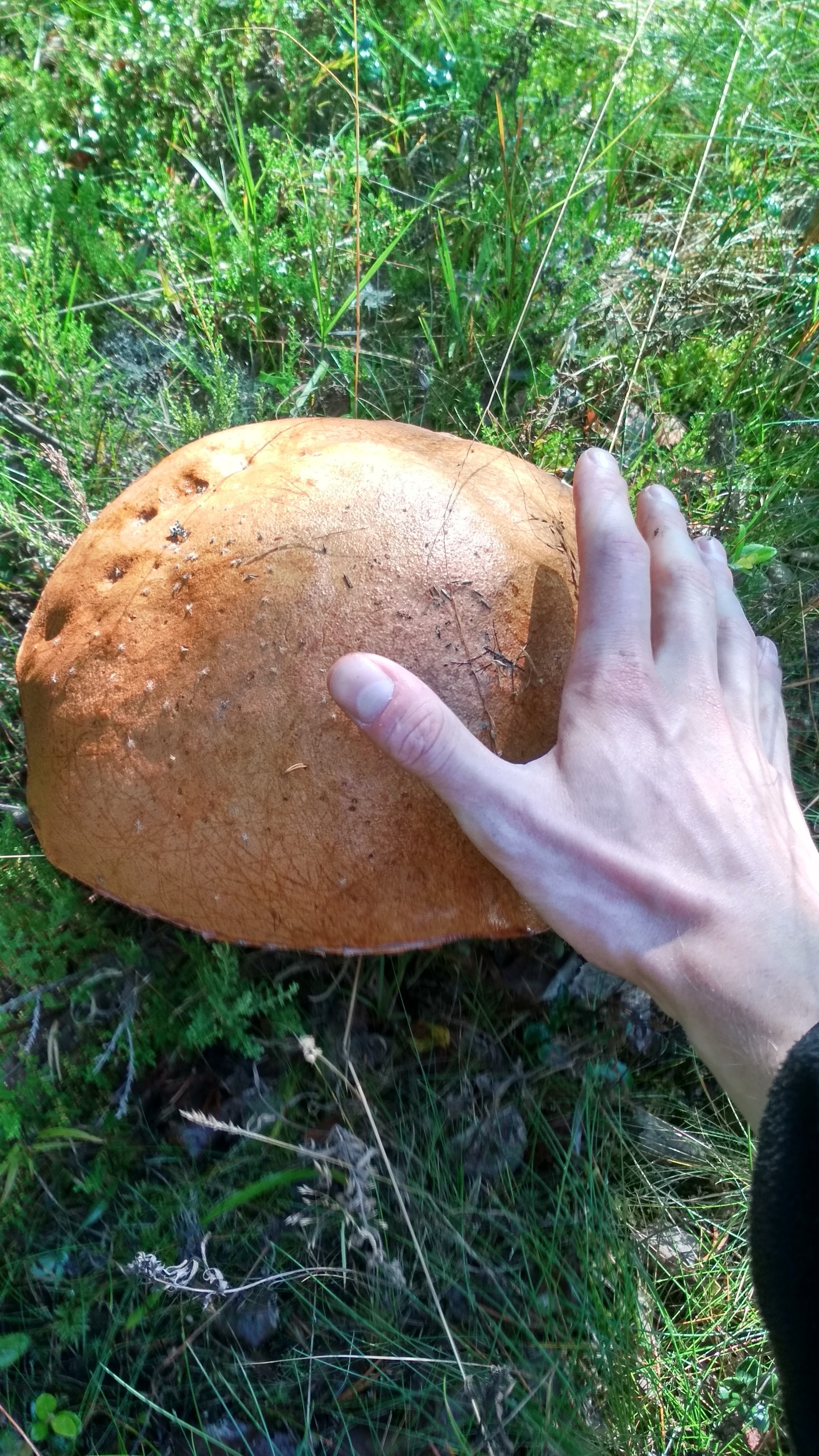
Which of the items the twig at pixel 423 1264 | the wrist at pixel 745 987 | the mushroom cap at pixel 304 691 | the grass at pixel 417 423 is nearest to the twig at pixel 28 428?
the grass at pixel 417 423

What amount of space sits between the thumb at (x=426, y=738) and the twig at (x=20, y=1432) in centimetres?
171

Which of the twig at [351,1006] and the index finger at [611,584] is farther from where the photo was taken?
the twig at [351,1006]

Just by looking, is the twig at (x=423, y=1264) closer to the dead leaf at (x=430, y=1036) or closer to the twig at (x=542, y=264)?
the dead leaf at (x=430, y=1036)

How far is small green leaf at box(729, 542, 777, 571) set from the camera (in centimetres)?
230

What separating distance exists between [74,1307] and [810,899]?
1897 mm

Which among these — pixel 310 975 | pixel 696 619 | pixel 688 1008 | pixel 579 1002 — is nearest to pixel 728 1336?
pixel 579 1002

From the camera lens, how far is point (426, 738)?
4.47 ft

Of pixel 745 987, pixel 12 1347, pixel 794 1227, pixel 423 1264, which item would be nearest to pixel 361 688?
pixel 745 987

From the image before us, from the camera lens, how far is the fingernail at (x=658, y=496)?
1.79m

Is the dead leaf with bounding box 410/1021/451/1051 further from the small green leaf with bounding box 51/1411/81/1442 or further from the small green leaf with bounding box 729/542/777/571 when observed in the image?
the small green leaf with bounding box 729/542/777/571

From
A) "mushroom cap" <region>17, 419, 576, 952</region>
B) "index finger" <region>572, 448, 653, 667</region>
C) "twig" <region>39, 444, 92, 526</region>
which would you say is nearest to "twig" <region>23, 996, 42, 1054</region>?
"mushroom cap" <region>17, 419, 576, 952</region>

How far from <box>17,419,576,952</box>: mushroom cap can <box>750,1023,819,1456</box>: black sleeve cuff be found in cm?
50

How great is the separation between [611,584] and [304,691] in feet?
2.00

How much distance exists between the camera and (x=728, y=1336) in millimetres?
1944
